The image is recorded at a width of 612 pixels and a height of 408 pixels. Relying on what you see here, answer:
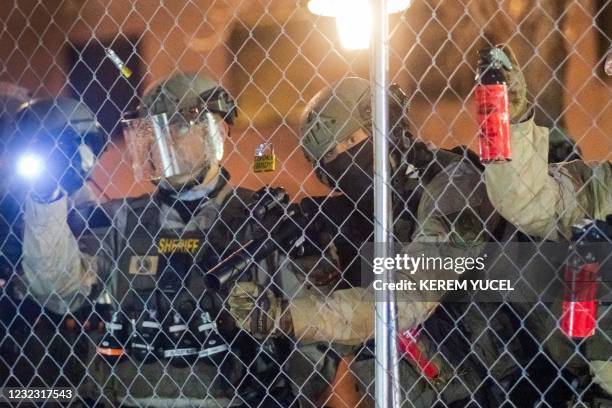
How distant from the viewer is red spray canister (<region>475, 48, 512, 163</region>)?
83.4 inches

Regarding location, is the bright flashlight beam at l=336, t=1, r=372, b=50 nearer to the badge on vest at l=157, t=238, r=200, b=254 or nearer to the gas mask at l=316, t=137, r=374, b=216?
the gas mask at l=316, t=137, r=374, b=216

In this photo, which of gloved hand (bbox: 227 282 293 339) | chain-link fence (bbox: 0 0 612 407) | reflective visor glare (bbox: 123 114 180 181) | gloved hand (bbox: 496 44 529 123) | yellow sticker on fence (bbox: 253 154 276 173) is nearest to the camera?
gloved hand (bbox: 496 44 529 123)

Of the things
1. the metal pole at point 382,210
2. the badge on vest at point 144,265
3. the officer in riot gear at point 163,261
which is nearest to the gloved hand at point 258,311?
the officer in riot gear at point 163,261

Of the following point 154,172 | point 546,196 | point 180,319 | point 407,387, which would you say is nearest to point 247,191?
point 154,172

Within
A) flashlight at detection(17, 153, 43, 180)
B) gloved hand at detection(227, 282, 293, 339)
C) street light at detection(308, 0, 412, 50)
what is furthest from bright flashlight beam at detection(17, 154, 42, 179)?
street light at detection(308, 0, 412, 50)

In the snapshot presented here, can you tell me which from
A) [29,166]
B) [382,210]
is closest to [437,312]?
[382,210]

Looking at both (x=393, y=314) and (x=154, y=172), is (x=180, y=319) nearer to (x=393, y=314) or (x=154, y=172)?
(x=154, y=172)

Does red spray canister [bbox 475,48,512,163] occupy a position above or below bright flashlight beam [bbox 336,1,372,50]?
below

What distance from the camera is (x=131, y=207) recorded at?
10.2ft

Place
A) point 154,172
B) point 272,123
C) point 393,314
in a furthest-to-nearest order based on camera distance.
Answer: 1. point 272,123
2. point 154,172
3. point 393,314

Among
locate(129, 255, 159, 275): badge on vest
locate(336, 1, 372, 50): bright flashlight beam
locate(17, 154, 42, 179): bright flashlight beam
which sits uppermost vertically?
locate(336, 1, 372, 50): bright flashlight beam

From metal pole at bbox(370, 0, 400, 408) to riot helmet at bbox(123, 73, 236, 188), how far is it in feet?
3.37

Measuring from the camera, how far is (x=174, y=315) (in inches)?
110

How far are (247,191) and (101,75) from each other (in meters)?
1.41
